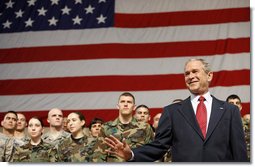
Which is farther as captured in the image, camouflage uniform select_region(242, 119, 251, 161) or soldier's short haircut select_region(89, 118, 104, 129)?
soldier's short haircut select_region(89, 118, 104, 129)

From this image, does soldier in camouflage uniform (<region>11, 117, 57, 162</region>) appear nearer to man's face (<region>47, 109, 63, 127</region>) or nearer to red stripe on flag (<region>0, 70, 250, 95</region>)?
man's face (<region>47, 109, 63, 127</region>)

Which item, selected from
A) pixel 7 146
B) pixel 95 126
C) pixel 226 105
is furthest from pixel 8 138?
pixel 226 105

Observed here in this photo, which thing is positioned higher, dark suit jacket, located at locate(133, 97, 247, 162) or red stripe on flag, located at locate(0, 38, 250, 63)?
red stripe on flag, located at locate(0, 38, 250, 63)

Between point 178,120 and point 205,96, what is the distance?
24cm

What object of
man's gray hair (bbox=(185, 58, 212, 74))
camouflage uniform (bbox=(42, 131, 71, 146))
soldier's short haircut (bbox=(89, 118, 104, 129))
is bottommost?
camouflage uniform (bbox=(42, 131, 71, 146))

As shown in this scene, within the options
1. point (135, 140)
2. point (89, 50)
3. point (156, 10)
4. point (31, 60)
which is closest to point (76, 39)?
point (89, 50)

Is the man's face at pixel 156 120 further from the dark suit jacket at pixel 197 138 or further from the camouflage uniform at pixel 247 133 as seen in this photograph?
the camouflage uniform at pixel 247 133

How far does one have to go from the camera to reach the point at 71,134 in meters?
3.28

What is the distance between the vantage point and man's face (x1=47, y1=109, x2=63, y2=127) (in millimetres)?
3318

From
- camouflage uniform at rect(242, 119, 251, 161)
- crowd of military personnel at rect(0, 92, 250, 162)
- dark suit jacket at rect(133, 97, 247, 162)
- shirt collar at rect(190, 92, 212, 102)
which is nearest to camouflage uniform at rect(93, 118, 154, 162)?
crowd of military personnel at rect(0, 92, 250, 162)

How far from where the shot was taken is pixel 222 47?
10.6ft

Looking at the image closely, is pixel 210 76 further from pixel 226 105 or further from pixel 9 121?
pixel 9 121

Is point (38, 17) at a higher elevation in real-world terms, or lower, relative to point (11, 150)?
→ higher

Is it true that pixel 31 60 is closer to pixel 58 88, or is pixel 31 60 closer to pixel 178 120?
pixel 58 88
